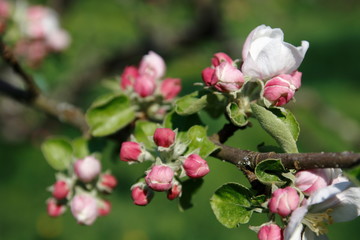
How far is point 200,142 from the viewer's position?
1206 millimetres

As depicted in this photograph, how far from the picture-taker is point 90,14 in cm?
599

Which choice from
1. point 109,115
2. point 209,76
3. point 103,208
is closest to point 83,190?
point 103,208

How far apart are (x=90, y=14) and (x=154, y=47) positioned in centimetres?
312

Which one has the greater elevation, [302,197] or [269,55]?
[269,55]

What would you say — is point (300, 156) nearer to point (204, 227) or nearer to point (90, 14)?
point (204, 227)

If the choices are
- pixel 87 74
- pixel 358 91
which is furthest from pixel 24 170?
pixel 358 91

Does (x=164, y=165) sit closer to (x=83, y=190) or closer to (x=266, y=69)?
(x=266, y=69)

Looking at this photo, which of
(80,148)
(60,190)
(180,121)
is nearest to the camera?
(180,121)

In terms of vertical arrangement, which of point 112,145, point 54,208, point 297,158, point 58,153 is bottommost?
point 112,145

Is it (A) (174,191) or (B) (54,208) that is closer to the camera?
(A) (174,191)

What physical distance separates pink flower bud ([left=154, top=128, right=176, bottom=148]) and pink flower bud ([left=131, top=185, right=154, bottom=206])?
0.42ft

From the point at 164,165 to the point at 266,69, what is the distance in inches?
13.4

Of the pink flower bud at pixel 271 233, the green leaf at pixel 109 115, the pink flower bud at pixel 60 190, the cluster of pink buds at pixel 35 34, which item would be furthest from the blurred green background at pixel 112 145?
the pink flower bud at pixel 271 233

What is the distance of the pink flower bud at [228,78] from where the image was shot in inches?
44.2
